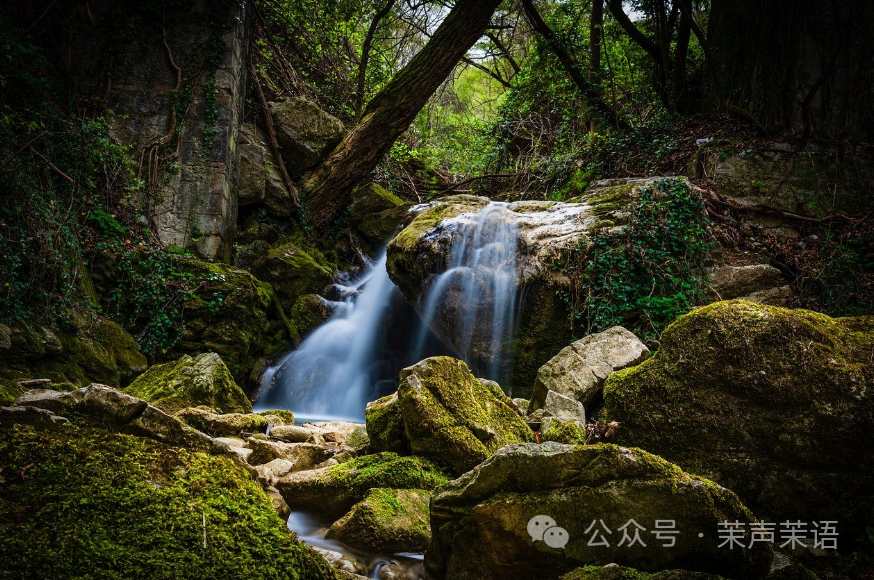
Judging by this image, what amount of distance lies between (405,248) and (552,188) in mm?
4669

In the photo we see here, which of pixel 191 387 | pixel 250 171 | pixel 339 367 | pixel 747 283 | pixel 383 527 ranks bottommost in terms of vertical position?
pixel 339 367

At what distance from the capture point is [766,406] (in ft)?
9.63

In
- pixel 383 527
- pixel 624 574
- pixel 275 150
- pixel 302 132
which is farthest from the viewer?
pixel 302 132

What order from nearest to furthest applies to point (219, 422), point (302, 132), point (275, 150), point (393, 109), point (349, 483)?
point (349, 483), point (219, 422), point (393, 109), point (275, 150), point (302, 132)

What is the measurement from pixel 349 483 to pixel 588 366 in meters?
2.20

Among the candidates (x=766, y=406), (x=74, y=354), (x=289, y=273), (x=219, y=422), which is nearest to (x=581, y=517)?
(x=766, y=406)

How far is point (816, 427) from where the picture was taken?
274 centimetres

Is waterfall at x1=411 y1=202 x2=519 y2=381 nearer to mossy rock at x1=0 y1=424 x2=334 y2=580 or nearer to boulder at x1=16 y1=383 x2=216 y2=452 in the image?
boulder at x1=16 y1=383 x2=216 y2=452

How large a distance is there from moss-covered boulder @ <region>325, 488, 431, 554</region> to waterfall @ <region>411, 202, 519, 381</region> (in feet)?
11.3

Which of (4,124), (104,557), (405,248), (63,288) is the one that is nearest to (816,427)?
(104,557)

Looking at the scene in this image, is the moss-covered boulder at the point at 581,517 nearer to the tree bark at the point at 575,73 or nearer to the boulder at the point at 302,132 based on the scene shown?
the boulder at the point at 302,132

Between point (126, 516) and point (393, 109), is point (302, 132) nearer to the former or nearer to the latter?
point (393, 109)

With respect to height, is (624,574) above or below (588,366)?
below

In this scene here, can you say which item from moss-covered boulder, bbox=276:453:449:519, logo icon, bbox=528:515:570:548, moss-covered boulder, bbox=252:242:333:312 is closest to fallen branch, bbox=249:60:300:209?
moss-covered boulder, bbox=252:242:333:312
